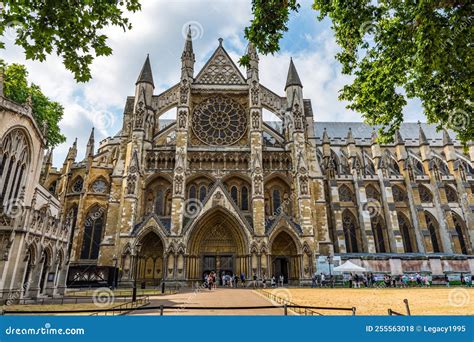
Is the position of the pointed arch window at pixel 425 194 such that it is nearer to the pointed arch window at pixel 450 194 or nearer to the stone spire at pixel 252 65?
the pointed arch window at pixel 450 194

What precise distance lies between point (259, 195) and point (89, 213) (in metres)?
18.5

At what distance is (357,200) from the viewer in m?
36.6

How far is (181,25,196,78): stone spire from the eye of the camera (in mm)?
31500

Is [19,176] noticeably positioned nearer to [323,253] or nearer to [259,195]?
[259,195]

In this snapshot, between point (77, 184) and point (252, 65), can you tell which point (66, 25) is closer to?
point (252, 65)

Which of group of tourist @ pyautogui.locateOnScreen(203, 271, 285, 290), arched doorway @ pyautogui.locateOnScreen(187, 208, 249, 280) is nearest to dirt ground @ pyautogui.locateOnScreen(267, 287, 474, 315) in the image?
group of tourist @ pyautogui.locateOnScreen(203, 271, 285, 290)

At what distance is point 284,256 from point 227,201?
7.49 m

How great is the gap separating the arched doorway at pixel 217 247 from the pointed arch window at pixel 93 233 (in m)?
11.0

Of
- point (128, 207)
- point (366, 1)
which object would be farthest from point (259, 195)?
point (366, 1)

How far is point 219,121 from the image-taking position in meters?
31.0

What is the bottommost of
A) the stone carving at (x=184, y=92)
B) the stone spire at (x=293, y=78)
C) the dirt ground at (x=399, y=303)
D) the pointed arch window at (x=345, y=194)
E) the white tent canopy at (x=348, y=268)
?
the dirt ground at (x=399, y=303)

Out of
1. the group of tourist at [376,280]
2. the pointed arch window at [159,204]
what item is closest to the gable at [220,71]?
the pointed arch window at [159,204]

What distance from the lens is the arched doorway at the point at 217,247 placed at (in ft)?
84.5

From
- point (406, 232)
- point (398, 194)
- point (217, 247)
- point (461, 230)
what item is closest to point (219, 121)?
point (217, 247)
